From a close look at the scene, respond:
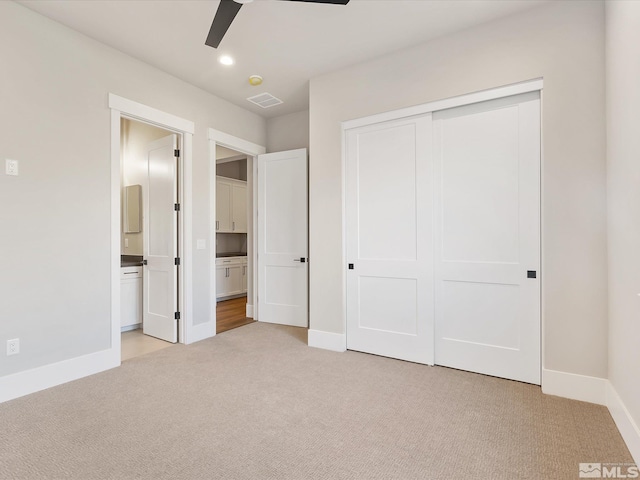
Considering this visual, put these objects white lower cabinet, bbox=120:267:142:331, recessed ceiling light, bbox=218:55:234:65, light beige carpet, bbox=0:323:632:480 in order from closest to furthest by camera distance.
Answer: light beige carpet, bbox=0:323:632:480 < recessed ceiling light, bbox=218:55:234:65 < white lower cabinet, bbox=120:267:142:331

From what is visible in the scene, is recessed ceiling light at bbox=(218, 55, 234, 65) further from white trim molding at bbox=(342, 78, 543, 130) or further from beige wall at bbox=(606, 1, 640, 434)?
beige wall at bbox=(606, 1, 640, 434)

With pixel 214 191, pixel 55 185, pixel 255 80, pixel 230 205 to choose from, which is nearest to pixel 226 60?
pixel 255 80

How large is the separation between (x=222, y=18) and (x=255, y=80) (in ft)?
5.14

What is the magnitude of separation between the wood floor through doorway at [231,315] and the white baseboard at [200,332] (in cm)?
22

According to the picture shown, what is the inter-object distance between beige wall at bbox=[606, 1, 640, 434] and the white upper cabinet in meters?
5.79

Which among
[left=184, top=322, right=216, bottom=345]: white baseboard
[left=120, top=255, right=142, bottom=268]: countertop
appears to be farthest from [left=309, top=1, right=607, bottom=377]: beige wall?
[left=120, top=255, right=142, bottom=268]: countertop

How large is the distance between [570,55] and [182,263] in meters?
4.01

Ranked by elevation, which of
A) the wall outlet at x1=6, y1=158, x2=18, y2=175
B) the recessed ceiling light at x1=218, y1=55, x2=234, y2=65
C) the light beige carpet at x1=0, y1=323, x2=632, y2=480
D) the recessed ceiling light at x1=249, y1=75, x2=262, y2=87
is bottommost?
the light beige carpet at x1=0, y1=323, x2=632, y2=480

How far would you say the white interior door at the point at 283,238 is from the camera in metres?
4.36

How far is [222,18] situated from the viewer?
2158 mm

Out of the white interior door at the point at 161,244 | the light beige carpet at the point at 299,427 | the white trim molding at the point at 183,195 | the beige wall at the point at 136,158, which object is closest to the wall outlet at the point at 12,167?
the white trim molding at the point at 183,195

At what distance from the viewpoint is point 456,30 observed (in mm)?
2830

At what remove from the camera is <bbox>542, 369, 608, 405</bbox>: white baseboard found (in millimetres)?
2307

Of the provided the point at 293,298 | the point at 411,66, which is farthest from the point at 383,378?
the point at 411,66
